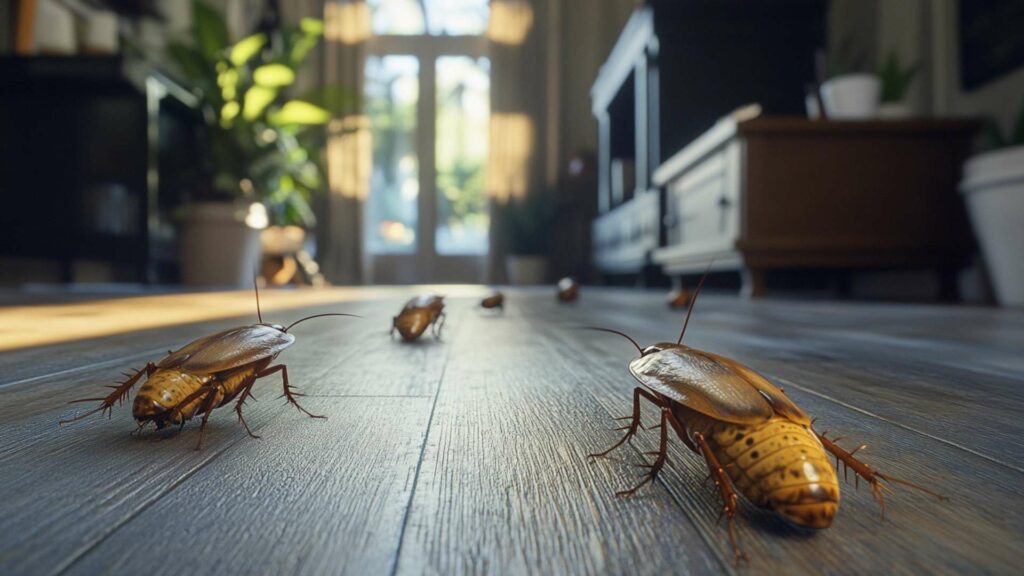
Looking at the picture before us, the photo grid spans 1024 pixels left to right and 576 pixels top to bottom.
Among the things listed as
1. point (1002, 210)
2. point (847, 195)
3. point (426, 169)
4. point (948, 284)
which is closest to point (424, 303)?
point (1002, 210)

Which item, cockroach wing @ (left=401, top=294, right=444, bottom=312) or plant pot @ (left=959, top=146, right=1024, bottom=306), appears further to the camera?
plant pot @ (left=959, top=146, right=1024, bottom=306)

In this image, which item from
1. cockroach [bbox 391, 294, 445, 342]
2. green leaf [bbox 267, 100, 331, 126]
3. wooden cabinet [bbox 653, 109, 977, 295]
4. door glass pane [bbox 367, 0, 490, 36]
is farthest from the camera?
door glass pane [bbox 367, 0, 490, 36]

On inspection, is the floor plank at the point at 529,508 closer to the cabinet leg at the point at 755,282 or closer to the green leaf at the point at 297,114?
the cabinet leg at the point at 755,282

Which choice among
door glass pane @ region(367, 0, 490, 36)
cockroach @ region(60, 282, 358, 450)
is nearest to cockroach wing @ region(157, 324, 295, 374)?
cockroach @ region(60, 282, 358, 450)

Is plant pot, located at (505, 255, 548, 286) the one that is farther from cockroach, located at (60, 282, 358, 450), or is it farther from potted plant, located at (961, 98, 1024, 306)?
cockroach, located at (60, 282, 358, 450)

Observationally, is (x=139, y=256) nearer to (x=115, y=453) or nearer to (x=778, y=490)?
(x=115, y=453)

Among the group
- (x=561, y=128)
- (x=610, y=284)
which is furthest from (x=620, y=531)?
(x=561, y=128)

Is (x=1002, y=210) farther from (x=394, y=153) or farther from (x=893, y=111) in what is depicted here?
(x=394, y=153)
